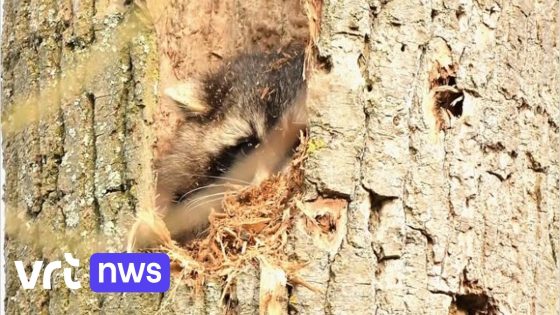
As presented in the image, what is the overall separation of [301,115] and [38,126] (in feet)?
2.22

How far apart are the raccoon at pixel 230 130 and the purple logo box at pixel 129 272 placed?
495 millimetres

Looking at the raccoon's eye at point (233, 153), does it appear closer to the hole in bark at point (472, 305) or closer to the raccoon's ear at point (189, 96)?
the raccoon's ear at point (189, 96)

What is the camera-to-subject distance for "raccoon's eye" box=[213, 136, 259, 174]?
3.03 metres

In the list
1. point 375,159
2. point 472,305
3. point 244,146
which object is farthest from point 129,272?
point 244,146

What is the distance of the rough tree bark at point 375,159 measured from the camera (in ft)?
6.50

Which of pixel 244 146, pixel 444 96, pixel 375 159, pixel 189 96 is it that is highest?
pixel 189 96

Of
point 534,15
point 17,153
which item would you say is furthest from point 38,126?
point 534,15

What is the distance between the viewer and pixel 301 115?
2.58 m

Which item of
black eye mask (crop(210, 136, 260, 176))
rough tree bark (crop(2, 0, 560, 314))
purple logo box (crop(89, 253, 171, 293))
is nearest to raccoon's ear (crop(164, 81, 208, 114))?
black eye mask (crop(210, 136, 260, 176))

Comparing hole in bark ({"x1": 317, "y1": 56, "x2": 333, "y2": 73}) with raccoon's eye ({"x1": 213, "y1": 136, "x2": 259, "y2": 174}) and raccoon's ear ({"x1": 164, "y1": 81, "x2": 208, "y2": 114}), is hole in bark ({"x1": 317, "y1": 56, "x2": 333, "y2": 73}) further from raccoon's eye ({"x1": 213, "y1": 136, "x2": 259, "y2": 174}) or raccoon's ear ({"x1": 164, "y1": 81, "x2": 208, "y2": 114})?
raccoon's eye ({"x1": 213, "y1": 136, "x2": 259, "y2": 174})

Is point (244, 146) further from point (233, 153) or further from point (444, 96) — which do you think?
point (444, 96)

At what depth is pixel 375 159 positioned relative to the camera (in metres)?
2.00

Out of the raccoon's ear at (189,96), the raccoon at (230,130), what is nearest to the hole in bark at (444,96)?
the raccoon at (230,130)

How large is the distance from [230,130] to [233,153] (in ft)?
0.34
